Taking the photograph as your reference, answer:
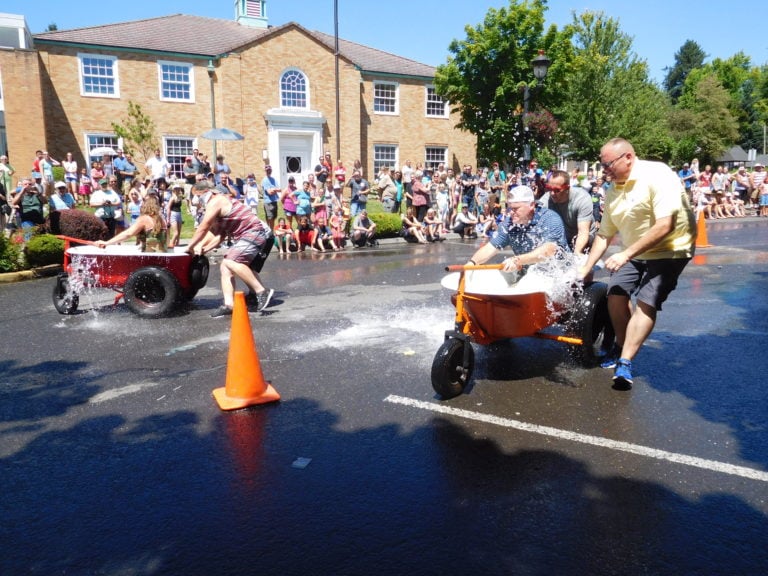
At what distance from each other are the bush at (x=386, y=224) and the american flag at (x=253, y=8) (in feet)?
66.9

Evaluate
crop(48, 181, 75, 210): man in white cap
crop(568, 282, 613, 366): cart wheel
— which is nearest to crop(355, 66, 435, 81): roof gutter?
crop(48, 181, 75, 210): man in white cap

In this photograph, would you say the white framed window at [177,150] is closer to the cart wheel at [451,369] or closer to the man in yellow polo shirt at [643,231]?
the cart wheel at [451,369]

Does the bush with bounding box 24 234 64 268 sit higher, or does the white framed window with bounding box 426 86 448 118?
the white framed window with bounding box 426 86 448 118

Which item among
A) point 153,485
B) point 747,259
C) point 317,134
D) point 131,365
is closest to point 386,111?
point 317,134

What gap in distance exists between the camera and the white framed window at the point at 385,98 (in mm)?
31766

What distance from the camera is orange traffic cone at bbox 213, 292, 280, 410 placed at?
Result: 473 cm

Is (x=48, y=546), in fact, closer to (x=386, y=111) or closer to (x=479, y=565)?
(x=479, y=565)

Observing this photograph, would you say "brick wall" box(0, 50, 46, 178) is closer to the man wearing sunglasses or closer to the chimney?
the chimney

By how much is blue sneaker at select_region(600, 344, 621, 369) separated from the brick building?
81.1 ft

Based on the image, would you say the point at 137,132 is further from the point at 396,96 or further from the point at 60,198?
the point at 396,96

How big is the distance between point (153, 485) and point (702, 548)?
2798 mm

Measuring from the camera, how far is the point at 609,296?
17.0 feet

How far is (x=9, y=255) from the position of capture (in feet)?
35.4

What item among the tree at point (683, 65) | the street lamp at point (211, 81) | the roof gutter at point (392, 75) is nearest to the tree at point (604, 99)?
the roof gutter at point (392, 75)
